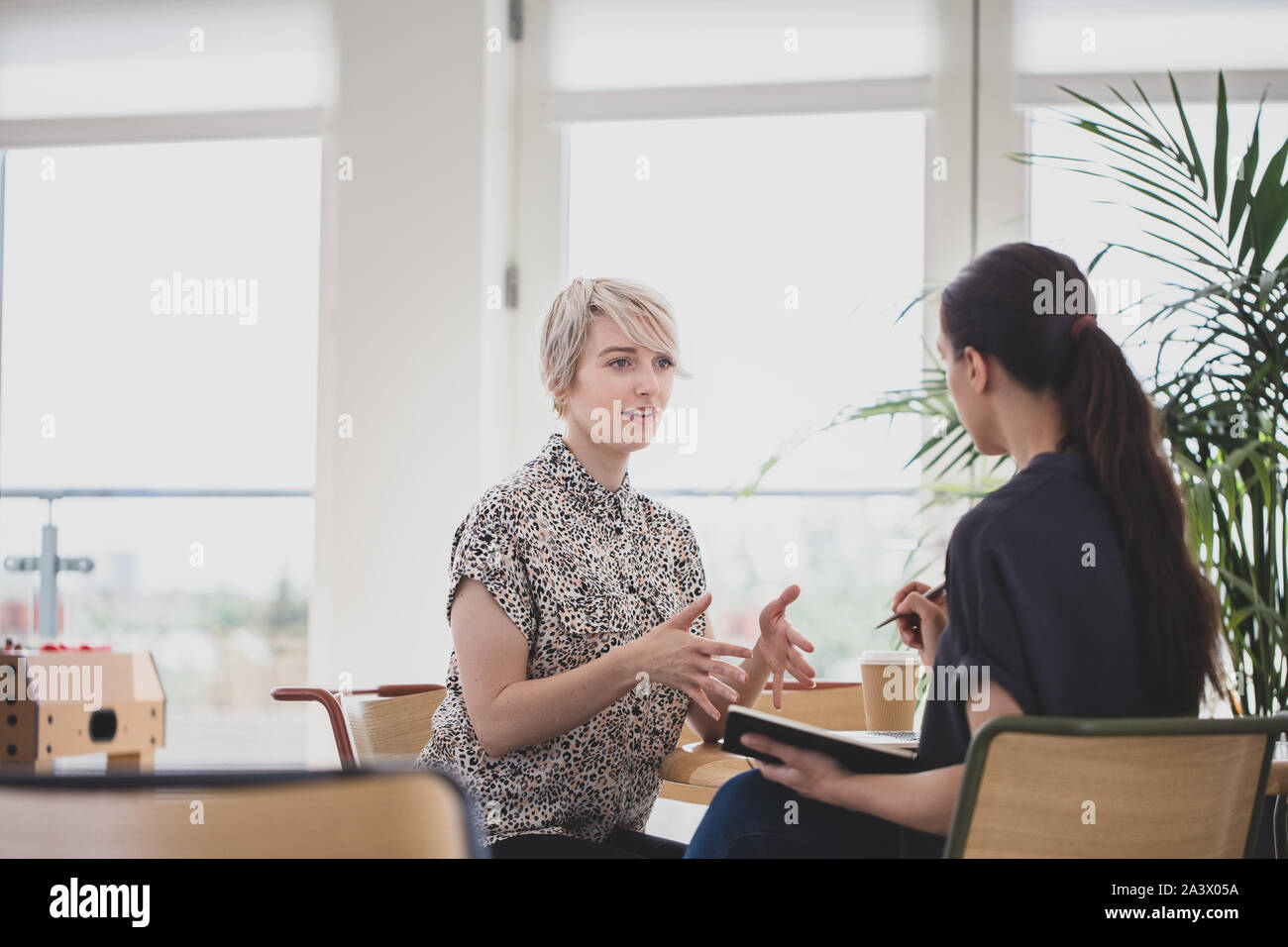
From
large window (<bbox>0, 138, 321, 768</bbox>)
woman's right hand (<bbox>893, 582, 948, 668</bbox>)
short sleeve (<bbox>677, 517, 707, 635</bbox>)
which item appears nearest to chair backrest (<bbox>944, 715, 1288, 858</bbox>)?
woman's right hand (<bbox>893, 582, 948, 668</bbox>)

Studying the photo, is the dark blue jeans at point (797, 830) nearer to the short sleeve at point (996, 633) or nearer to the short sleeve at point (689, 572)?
the short sleeve at point (996, 633)

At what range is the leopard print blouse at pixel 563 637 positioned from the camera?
5.68ft

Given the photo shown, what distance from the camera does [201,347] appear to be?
13.7ft

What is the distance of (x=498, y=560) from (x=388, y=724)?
646 mm

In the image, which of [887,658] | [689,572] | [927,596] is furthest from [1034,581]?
[689,572]

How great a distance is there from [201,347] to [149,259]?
418 mm

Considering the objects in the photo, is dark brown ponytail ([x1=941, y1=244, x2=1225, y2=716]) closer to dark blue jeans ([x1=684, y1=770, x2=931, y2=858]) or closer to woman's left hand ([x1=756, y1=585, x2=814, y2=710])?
dark blue jeans ([x1=684, y1=770, x2=931, y2=858])

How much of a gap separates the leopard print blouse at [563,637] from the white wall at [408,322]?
1728 mm

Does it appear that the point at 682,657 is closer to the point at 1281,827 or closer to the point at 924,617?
the point at 924,617

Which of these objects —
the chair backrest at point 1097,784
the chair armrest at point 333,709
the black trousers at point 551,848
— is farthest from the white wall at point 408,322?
the chair backrest at point 1097,784

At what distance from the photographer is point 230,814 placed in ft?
2.56
